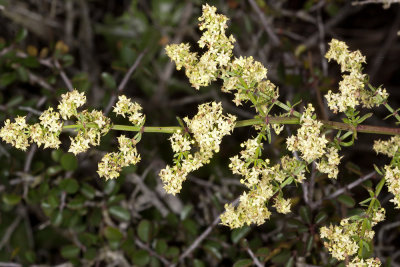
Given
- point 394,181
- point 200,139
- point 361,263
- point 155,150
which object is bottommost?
point 361,263

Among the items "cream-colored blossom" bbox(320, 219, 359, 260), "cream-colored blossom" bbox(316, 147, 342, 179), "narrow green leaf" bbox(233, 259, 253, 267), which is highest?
"cream-colored blossom" bbox(316, 147, 342, 179)

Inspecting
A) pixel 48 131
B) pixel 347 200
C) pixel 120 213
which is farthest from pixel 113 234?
pixel 347 200

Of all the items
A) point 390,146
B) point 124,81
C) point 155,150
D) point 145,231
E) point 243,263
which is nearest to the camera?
point 390,146

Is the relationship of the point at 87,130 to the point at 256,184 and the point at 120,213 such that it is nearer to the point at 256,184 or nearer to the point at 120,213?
the point at 256,184

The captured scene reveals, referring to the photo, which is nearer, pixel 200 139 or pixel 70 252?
pixel 200 139

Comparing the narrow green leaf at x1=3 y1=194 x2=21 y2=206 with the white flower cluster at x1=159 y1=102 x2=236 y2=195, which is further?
the narrow green leaf at x1=3 y1=194 x2=21 y2=206

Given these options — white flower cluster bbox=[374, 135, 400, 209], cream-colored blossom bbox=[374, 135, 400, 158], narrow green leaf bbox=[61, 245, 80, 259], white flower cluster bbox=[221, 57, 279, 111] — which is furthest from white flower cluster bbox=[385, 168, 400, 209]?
narrow green leaf bbox=[61, 245, 80, 259]

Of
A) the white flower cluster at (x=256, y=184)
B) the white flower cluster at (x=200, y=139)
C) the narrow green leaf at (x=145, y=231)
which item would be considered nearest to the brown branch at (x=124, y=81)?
the narrow green leaf at (x=145, y=231)

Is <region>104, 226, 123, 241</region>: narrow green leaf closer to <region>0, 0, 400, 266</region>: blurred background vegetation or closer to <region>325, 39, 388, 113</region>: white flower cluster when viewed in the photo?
<region>0, 0, 400, 266</region>: blurred background vegetation

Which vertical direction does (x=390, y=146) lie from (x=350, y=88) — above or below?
below
